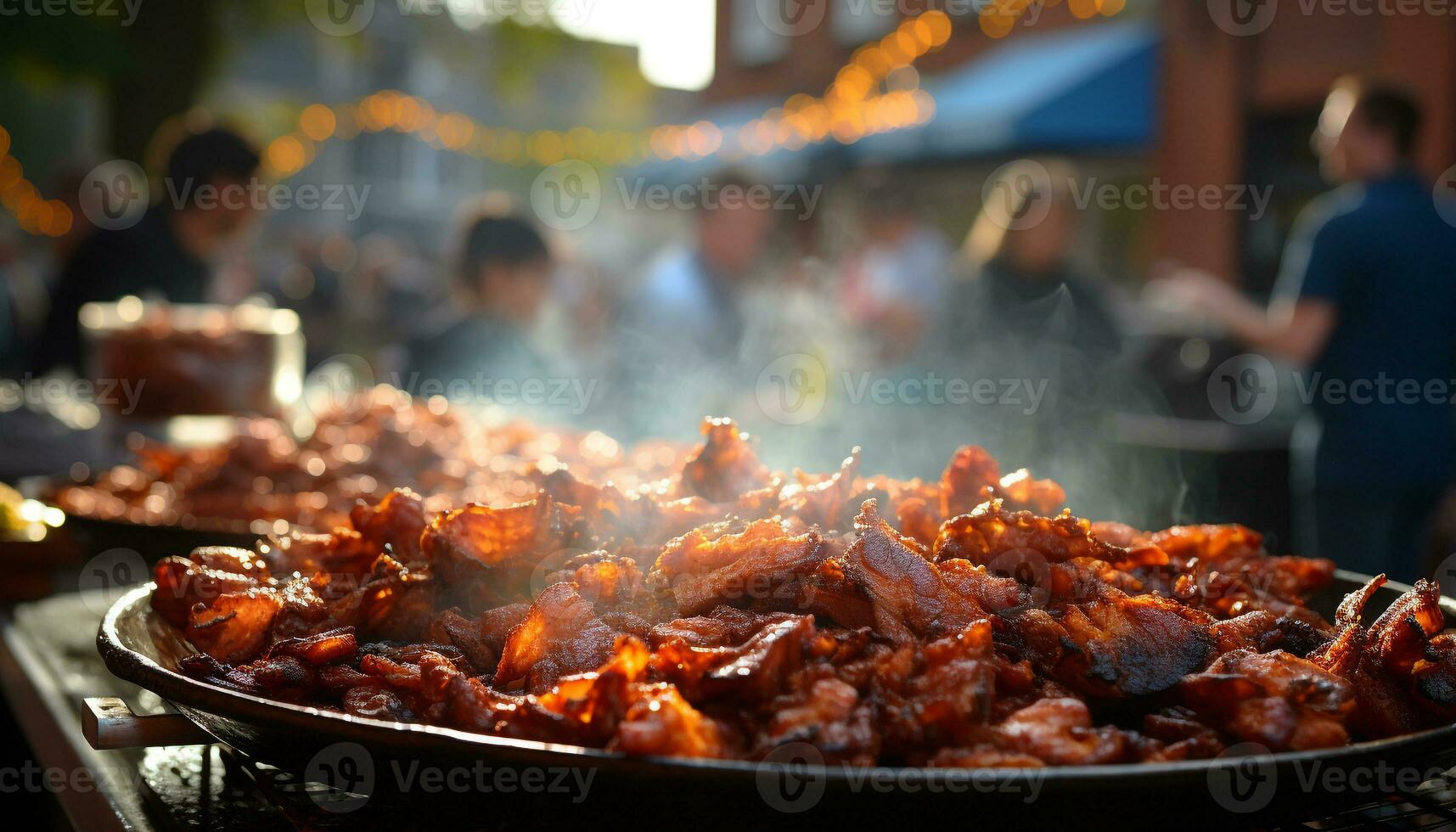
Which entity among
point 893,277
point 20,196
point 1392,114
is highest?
point 1392,114

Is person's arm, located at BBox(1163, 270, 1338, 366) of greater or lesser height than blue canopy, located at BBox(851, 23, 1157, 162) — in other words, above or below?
below

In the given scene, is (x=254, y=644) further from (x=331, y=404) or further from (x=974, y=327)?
(x=974, y=327)

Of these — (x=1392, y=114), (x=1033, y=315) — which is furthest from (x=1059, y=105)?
(x=1392, y=114)

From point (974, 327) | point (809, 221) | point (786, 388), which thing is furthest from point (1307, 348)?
point (809, 221)

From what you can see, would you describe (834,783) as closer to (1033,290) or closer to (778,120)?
(1033,290)

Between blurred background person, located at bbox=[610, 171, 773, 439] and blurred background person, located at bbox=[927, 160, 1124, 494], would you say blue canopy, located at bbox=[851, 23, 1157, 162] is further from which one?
blurred background person, located at bbox=[610, 171, 773, 439]

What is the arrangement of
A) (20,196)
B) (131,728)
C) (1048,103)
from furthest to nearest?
(20,196) < (1048,103) < (131,728)

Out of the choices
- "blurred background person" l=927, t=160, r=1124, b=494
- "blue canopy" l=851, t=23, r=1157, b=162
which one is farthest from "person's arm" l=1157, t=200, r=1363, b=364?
"blue canopy" l=851, t=23, r=1157, b=162
